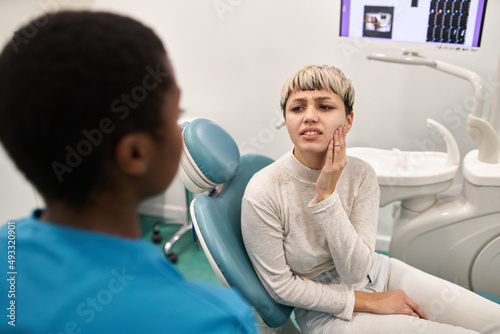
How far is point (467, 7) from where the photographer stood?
1659 mm

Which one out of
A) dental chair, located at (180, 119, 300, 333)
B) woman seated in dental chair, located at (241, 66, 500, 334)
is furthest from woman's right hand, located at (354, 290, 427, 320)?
dental chair, located at (180, 119, 300, 333)

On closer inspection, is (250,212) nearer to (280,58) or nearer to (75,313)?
(75,313)

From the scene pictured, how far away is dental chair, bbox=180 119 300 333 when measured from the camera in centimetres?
117

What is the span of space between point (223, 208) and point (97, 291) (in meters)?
0.90

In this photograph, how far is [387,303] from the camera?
1.24m

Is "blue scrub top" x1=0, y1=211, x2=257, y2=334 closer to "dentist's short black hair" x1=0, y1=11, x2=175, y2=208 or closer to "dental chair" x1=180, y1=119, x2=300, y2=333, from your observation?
"dentist's short black hair" x1=0, y1=11, x2=175, y2=208

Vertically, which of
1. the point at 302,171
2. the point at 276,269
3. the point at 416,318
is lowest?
the point at 416,318

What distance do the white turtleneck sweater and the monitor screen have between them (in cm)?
89

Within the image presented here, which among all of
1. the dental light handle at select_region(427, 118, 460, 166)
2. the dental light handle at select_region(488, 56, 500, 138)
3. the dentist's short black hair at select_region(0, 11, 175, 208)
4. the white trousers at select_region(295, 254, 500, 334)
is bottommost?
the white trousers at select_region(295, 254, 500, 334)

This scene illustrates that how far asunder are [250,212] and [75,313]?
79 cm

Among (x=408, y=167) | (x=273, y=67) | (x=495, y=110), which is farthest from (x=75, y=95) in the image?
(x=273, y=67)

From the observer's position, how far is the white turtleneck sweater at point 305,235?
1163 millimetres

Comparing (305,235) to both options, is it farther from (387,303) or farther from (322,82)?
(322,82)

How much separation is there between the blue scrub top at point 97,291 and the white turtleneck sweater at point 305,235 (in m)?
0.72
